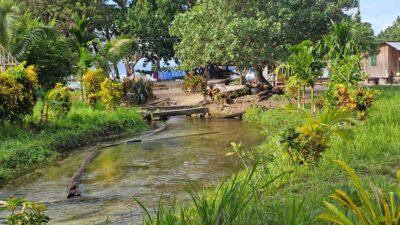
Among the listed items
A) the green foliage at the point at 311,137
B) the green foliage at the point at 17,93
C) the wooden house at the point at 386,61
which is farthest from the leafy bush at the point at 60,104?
the wooden house at the point at 386,61

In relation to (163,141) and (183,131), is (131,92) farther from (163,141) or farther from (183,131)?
(163,141)

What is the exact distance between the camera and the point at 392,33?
2404 inches

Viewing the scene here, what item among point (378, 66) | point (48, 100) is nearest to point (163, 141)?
point (48, 100)

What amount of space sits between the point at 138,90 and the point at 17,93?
14341mm

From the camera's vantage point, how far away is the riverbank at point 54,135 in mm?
10704

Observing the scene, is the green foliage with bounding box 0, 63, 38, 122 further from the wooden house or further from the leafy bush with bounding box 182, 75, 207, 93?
the wooden house

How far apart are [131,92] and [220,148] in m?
14.5

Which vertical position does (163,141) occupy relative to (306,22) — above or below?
below

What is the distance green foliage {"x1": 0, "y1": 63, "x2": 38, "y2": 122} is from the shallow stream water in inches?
68.2

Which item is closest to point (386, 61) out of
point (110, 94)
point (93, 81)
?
point (93, 81)

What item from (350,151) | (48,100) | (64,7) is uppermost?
(64,7)

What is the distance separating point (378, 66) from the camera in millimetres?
34719

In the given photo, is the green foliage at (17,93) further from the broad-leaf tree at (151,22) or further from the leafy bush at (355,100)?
the broad-leaf tree at (151,22)

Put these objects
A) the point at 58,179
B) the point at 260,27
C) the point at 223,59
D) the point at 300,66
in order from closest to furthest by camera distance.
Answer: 1. the point at 58,179
2. the point at 300,66
3. the point at 260,27
4. the point at 223,59
